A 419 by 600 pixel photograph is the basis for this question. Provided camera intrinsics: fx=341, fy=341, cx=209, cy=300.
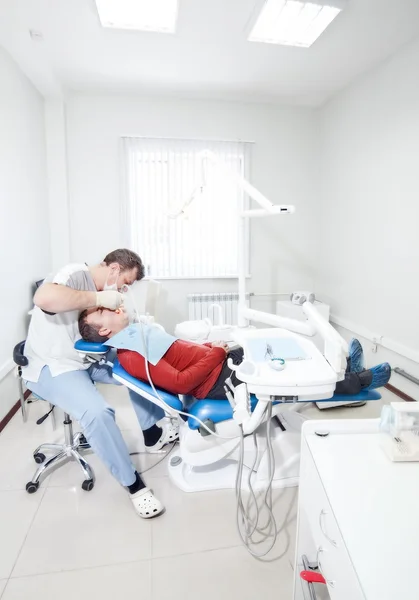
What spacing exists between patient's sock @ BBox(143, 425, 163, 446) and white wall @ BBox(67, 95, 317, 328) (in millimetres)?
1678

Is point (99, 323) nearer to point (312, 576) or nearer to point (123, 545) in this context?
point (123, 545)

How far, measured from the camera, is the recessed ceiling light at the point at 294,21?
192 cm

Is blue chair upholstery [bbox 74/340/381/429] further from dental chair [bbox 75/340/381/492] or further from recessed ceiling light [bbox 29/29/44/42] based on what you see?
recessed ceiling light [bbox 29/29/44/42]

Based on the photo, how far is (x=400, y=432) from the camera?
33.4 inches

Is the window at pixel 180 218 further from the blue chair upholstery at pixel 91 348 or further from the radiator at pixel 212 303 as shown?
the blue chair upholstery at pixel 91 348

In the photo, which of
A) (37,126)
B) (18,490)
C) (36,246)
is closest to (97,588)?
(18,490)

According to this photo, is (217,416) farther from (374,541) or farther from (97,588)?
(374,541)

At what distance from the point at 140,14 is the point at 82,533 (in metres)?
2.68

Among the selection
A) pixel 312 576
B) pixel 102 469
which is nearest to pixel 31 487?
pixel 102 469

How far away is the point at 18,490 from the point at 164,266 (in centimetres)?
216

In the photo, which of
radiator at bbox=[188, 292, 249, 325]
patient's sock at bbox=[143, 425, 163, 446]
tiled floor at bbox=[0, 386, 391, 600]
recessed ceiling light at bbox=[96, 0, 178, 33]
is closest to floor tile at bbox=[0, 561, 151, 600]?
tiled floor at bbox=[0, 386, 391, 600]

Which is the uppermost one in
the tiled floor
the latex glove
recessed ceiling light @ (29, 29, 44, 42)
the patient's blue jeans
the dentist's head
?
recessed ceiling light @ (29, 29, 44, 42)

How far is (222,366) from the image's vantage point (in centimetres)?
160

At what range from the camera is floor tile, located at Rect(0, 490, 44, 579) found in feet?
4.11
